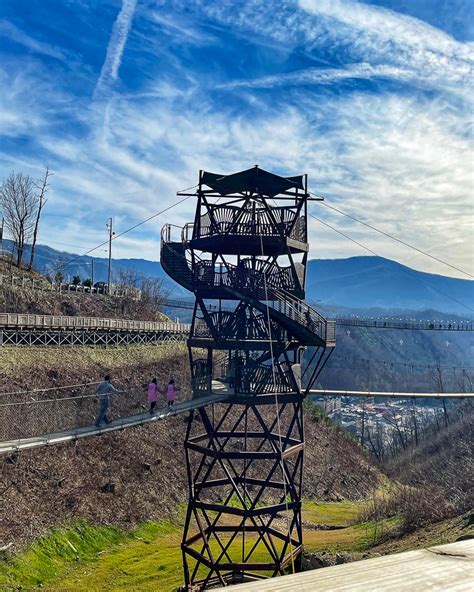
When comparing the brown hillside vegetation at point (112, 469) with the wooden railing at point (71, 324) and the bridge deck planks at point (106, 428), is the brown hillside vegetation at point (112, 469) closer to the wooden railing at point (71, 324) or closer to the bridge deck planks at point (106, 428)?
the wooden railing at point (71, 324)

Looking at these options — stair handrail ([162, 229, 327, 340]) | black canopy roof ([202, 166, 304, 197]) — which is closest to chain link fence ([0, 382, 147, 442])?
stair handrail ([162, 229, 327, 340])

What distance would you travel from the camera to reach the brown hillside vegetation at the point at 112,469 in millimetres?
24719

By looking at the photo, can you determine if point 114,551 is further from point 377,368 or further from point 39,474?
point 377,368

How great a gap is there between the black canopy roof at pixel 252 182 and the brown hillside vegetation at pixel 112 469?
948 centimetres

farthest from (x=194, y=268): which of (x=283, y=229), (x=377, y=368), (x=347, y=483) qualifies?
(x=377, y=368)

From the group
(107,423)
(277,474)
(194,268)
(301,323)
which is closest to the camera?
(107,423)

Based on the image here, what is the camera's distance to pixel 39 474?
26.3 meters

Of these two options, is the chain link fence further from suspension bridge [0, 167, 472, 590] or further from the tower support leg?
the tower support leg

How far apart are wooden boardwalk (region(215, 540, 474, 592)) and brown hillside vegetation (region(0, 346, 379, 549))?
20.5m

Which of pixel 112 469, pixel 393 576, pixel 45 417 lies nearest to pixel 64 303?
pixel 112 469

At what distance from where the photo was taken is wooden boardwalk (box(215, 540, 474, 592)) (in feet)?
5.71

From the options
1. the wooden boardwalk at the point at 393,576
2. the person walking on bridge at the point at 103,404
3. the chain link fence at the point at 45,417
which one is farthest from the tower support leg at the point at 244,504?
the wooden boardwalk at the point at 393,576

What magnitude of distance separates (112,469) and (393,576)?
31.0 meters

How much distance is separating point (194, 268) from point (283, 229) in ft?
12.5
